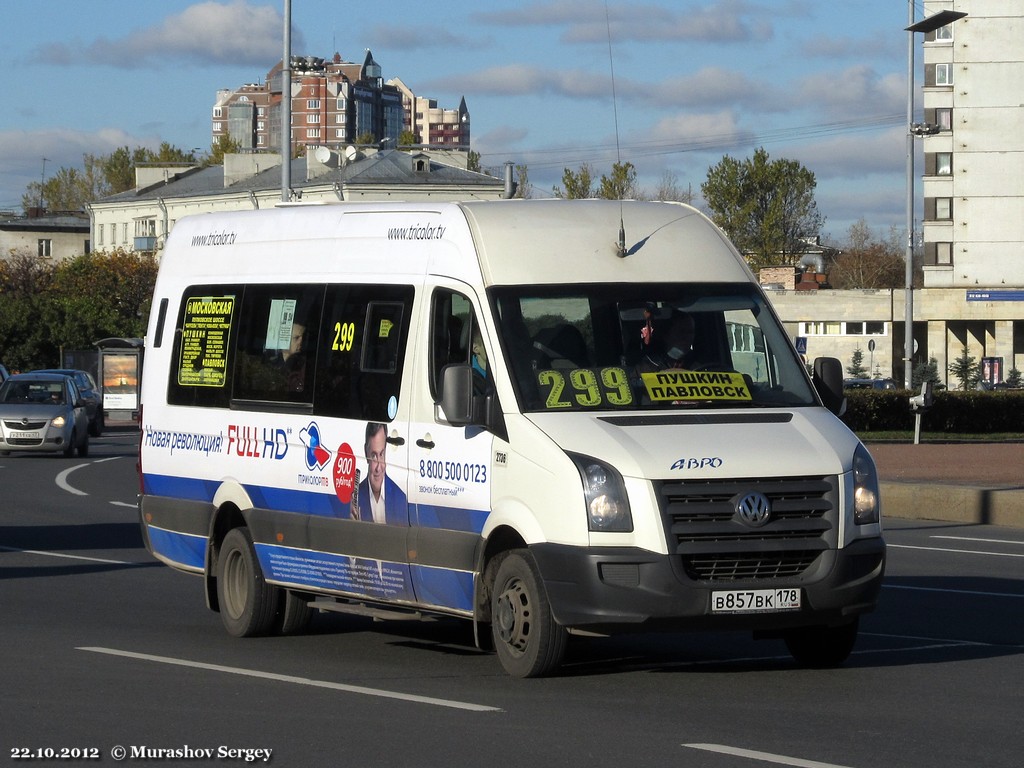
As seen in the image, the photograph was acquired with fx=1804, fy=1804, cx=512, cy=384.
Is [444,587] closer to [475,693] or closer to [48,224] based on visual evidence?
[475,693]

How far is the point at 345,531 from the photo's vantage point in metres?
10.2

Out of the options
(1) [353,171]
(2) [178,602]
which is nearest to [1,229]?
(1) [353,171]

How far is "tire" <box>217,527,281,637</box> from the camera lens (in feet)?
36.3

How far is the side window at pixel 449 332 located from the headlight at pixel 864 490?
2.06 metres

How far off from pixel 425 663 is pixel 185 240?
12.9 ft

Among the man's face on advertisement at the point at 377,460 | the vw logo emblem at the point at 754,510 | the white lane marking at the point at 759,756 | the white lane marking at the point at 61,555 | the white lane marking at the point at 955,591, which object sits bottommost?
the white lane marking at the point at 61,555

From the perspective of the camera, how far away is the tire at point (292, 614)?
36.8ft

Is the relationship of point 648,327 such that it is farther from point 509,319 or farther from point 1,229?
point 1,229

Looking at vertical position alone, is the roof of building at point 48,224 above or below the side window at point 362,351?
above

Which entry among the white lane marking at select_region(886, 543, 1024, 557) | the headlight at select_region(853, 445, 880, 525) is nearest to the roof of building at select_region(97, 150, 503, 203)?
the white lane marking at select_region(886, 543, 1024, 557)

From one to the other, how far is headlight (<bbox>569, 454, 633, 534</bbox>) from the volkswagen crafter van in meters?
0.01

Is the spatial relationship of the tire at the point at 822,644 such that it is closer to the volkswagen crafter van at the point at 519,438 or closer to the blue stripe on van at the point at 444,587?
the volkswagen crafter van at the point at 519,438

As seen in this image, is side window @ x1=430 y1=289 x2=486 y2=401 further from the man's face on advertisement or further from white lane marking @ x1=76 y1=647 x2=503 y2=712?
white lane marking @ x1=76 y1=647 x2=503 y2=712

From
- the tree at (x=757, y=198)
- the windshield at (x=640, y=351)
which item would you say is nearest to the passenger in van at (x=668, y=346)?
the windshield at (x=640, y=351)
